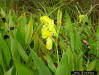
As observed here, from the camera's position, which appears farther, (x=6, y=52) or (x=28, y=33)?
(x=28, y=33)

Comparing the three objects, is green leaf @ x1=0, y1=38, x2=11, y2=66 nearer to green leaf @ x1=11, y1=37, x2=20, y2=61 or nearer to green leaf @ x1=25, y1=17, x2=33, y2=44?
green leaf @ x1=11, y1=37, x2=20, y2=61

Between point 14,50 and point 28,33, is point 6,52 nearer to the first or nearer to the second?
point 14,50

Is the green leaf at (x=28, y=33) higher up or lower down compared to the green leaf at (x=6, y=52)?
higher up

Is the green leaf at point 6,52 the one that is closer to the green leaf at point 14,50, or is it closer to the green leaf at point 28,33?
the green leaf at point 14,50

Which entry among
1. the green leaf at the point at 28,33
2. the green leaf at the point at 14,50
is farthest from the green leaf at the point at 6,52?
the green leaf at the point at 28,33

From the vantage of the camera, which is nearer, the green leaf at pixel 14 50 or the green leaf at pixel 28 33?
the green leaf at pixel 14 50

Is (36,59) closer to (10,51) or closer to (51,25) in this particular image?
(51,25)

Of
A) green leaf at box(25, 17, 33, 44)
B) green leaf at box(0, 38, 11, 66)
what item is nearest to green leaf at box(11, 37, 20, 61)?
green leaf at box(0, 38, 11, 66)

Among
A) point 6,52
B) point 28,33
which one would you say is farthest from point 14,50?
point 28,33

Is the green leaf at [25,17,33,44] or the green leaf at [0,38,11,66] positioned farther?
the green leaf at [25,17,33,44]

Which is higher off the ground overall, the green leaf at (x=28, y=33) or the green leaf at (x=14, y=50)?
the green leaf at (x=28, y=33)

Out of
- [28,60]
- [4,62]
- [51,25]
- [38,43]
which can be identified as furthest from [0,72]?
[51,25]
